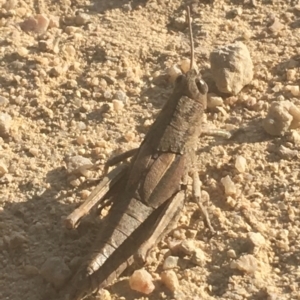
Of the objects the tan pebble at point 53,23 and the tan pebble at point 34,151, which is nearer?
the tan pebble at point 34,151

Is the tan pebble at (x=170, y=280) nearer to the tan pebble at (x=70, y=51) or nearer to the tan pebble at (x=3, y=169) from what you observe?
the tan pebble at (x=3, y=169)

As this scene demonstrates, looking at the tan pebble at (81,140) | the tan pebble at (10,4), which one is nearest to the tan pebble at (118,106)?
the tan pebble at (81,140)

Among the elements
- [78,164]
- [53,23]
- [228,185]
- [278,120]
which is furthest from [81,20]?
[228,185]

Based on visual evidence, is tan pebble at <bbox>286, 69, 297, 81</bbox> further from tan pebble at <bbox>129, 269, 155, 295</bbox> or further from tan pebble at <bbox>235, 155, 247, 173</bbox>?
tan pebble at <bbox>129, 269, 155, 295</bbox>

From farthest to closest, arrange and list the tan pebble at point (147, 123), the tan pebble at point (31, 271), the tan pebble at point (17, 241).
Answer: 1. the tan pebble at point (147, 123)
2. the tan pebble at point (17, 241)
3. the tan pebble at point (31, 271)

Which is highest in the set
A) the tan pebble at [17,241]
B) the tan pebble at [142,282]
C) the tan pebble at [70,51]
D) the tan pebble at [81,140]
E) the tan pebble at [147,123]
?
the tan pebble at [70,51]

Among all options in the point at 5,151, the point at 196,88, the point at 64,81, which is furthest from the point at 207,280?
the point at 64,81

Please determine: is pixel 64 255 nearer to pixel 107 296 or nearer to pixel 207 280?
pixel 107 296

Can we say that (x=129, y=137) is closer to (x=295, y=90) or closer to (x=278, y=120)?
(x=278, y=120)
